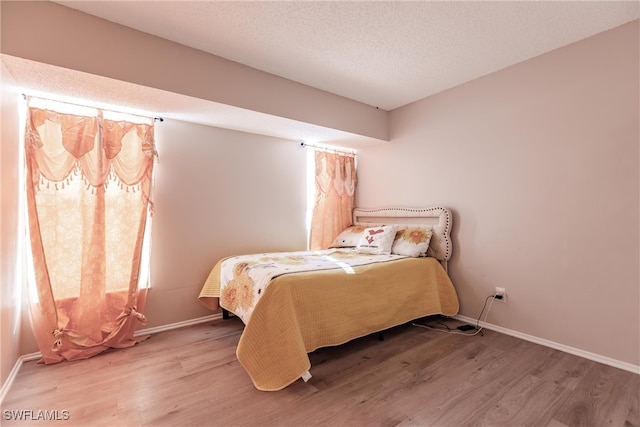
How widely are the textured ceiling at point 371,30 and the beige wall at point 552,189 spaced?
282mm

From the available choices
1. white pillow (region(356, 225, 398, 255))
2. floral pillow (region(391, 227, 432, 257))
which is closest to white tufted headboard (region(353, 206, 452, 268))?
floral pillow (region(391, 227, 432, 257))

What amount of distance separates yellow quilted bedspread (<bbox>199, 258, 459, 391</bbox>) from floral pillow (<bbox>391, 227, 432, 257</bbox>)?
130 millimetres

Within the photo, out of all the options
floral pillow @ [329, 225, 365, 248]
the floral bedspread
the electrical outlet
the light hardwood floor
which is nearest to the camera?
the light hardwood floor

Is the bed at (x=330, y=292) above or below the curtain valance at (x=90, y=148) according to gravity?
below

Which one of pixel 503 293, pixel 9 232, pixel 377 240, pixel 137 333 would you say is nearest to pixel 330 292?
pixel 377 240

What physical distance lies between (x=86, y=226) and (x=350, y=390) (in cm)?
234

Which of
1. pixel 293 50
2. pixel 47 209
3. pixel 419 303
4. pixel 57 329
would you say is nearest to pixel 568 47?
pixel 293 50

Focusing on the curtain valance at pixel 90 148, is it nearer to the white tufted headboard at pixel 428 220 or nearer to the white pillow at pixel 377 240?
the white pillow at pixel 377 240

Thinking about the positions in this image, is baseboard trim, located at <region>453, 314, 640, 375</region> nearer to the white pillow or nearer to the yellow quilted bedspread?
the yellow quilted bedspread

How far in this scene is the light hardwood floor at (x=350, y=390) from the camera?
5.12ft

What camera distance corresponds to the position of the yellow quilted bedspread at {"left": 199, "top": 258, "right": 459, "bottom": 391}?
1861mm

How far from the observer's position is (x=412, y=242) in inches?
121

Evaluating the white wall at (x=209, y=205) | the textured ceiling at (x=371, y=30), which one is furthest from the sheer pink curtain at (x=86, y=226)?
the textured ceiling at (x=371, y=30)

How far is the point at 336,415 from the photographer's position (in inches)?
62.3
